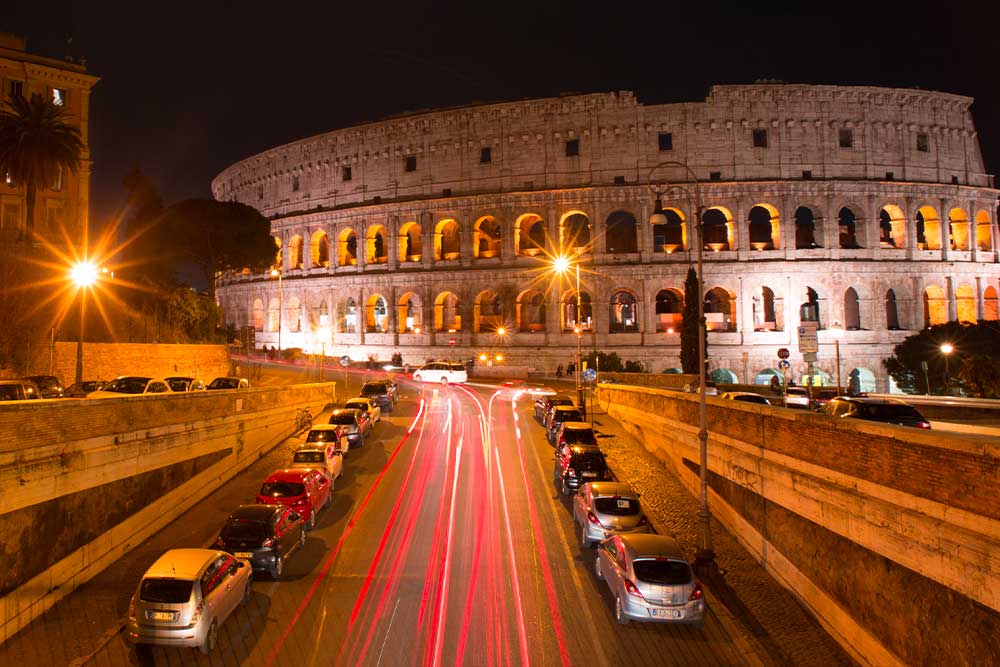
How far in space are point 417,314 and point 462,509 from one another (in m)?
43.1

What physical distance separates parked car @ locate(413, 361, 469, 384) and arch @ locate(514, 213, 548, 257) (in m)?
13.6

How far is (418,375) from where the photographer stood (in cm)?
4884

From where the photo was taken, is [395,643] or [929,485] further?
[395,643]

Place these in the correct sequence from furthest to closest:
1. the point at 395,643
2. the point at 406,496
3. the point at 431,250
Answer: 1. the point at 431,250
2. the point at 406,496
3. the point at 395,643

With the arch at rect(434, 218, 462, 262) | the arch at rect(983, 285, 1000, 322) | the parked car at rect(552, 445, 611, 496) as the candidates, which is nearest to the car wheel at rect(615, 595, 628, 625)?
the parked car at rect(552, 445, 611, 496)

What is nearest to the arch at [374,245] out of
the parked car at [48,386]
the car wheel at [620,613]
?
the parked car at [48,386]

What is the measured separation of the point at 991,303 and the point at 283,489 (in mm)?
61124

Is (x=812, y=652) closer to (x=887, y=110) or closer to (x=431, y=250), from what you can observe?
(x=431, y=250)

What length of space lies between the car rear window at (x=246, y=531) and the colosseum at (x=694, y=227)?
3628 cm

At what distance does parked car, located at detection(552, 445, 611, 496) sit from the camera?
1814 cm

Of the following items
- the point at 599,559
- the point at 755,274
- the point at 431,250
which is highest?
the point at 431,250

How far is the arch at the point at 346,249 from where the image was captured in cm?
6125

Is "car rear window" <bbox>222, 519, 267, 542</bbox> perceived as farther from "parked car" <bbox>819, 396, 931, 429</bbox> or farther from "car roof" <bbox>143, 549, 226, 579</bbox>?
"parked car" <bbox>819, 396, 931, 429</bbox>

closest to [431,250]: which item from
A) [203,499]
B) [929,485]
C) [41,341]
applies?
[41,341]
